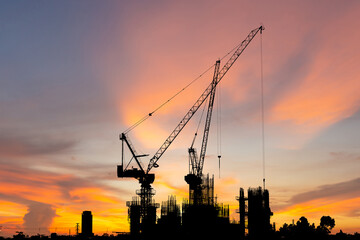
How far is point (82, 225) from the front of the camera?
556ft

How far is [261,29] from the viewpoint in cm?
15550

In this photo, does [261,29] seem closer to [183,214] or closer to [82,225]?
[183,214]

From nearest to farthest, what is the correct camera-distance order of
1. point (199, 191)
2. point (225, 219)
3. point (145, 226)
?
point (225, 219) < point (145, 226) < point (199, 191)

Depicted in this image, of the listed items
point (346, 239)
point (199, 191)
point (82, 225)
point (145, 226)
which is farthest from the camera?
point (346, 239)

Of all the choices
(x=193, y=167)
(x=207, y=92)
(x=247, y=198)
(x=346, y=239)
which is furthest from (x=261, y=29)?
(x=346, y=239)

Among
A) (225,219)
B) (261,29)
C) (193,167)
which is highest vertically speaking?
(261,29)

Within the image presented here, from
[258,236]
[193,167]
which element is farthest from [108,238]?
[258,236]

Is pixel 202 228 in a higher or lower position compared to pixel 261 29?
lower

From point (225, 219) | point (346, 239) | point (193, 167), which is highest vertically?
point (193, 167)

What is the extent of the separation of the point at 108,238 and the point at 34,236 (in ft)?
125

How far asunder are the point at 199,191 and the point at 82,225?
52.9 metres

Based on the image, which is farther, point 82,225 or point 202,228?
point 82,225

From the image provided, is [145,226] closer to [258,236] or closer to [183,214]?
[183,214]

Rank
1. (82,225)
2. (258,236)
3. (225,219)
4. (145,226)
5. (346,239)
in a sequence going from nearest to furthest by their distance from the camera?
(258,236) → (225,219) → (145,226) → (82,225) → (346,239)
